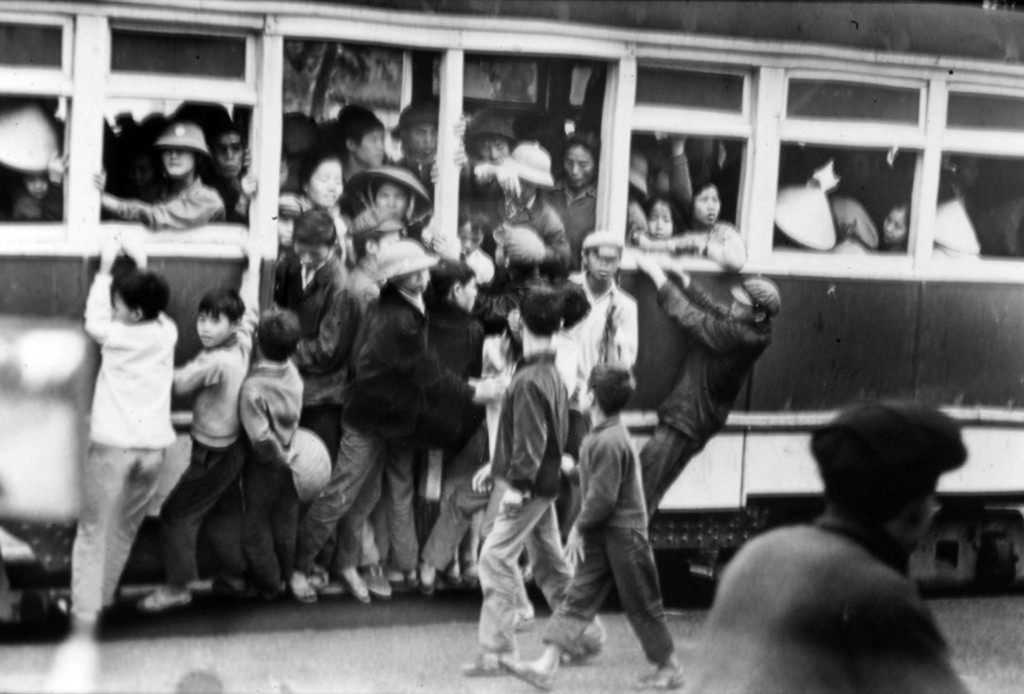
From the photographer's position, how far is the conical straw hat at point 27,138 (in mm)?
5109

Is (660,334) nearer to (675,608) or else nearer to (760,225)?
(760,225)

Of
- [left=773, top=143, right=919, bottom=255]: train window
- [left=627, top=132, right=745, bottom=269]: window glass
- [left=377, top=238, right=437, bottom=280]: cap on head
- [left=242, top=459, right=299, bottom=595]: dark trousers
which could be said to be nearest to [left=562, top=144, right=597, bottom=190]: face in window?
[left=627, top=132, right=745, bottom=269]: window glass

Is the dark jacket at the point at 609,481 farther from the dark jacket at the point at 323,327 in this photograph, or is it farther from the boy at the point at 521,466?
the dark jacket at the point at 323,327

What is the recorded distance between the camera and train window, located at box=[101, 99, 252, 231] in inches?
206

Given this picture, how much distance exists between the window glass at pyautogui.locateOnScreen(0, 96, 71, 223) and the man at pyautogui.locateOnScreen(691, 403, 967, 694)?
9.04 feet

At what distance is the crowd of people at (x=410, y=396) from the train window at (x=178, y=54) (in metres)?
0.18

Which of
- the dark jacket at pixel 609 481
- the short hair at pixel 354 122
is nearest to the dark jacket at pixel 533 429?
the dark jacket at pixel 609 481

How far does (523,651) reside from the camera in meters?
5.81

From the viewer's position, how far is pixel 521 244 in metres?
5.68

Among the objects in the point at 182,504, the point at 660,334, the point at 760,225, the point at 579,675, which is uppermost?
the point at 760,225

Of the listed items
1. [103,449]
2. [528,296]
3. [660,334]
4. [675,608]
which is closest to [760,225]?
[660,334]

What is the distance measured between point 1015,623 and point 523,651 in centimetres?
217

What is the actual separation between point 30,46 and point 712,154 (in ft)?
7.62

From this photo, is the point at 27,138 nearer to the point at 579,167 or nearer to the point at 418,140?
the point at 418,140
